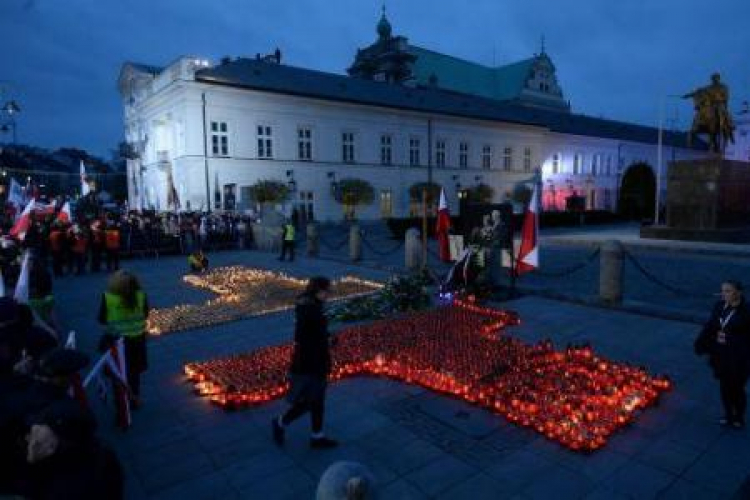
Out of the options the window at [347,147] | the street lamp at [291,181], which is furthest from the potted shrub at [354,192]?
the street lamp at [291,181]

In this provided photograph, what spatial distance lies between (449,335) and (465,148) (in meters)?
41.5

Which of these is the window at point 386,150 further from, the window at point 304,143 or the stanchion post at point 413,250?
the stanchion post at point 413,250

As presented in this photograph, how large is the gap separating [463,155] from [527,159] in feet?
31.8

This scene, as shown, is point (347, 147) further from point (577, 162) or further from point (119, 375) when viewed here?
point (119, 375)

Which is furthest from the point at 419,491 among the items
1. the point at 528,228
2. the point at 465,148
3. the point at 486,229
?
the point at 465,148

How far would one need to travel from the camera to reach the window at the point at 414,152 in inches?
1709

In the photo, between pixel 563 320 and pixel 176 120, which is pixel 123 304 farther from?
pixel 176 120

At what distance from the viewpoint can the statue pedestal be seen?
1942cm

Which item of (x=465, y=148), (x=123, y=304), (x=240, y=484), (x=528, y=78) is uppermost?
(x=528, y=78)

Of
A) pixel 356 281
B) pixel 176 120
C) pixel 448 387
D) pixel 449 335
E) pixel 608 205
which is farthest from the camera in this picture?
pixel 608 205

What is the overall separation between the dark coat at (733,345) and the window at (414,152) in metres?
39.5

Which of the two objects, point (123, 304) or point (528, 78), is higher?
point (528, 78)

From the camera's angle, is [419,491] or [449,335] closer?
[419,491]

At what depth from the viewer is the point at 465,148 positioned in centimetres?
4728
